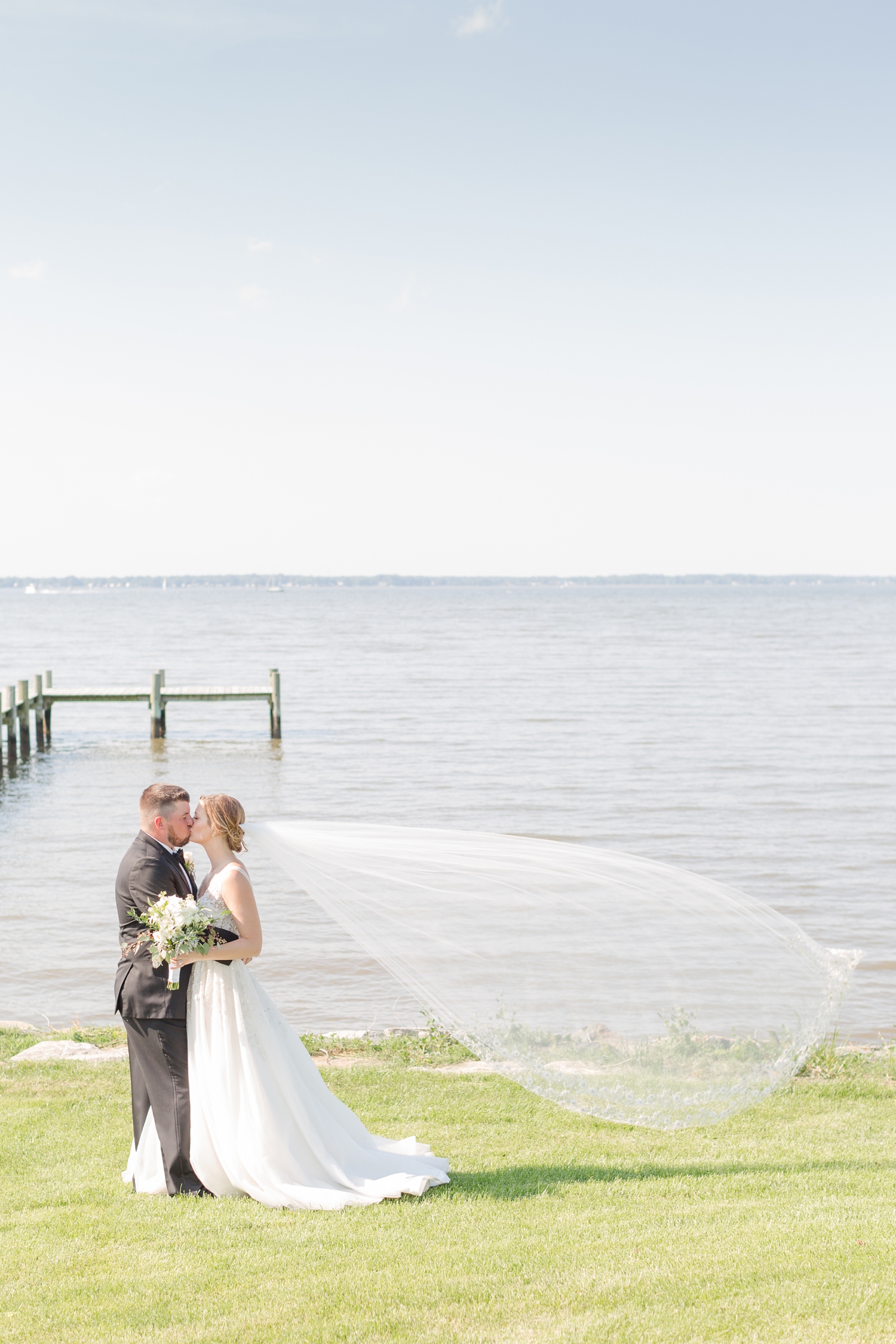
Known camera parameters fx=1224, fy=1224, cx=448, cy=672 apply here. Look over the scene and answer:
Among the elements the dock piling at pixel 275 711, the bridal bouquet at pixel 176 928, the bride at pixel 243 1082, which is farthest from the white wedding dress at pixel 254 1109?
the dock piling at pixel 275 711

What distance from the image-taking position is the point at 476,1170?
705cm

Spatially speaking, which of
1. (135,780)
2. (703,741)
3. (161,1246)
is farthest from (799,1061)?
(703,741)

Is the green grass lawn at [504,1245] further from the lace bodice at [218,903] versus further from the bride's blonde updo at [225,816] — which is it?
the bride's blonde updo at [225,816]

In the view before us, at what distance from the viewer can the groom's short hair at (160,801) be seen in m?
6.09

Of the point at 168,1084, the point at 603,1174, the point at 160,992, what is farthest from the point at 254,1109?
the point at 603,1174

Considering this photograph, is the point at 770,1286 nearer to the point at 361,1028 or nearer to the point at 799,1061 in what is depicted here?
the point at 799,1061

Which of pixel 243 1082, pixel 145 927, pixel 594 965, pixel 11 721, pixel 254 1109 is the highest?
pixel 145 927

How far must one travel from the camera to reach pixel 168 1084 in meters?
6.29

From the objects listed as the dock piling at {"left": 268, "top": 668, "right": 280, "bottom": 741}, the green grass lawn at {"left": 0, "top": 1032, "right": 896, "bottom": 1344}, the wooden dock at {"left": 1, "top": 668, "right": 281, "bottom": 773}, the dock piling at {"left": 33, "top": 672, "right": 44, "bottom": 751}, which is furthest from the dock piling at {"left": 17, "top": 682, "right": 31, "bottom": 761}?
the green grass lawn at {"left": 0, "top": 1032, "right": 896, "bottom": 1344}

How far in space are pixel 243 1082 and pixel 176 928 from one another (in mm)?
926

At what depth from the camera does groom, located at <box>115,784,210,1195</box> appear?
243 inches

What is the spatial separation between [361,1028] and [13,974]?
479cm

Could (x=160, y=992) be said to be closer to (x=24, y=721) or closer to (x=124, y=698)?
(x=24, y=721)

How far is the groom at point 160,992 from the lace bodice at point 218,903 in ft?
0.47
